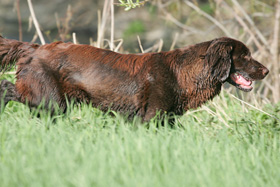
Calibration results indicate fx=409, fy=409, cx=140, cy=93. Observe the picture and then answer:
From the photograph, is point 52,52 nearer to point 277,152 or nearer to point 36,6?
point 277,152

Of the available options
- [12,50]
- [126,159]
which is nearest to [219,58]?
[126,159]

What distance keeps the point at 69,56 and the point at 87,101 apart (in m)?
0.53

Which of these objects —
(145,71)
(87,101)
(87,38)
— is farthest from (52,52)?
(87,38)

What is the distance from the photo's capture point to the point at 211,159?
125 inches

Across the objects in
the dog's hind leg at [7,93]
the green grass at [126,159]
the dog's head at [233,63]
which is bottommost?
the dog's hind leg at [7,93]

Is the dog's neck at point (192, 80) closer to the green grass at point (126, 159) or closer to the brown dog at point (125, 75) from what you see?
the brown dog at point (125, 75)

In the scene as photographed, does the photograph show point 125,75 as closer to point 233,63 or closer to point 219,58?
point 219,58

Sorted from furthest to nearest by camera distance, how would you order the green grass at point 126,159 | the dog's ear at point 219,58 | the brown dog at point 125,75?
the dog's ear at point 219,58 → the brown dog at point 125,75 → the green grass at point 126,159

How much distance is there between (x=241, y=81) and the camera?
464 cm

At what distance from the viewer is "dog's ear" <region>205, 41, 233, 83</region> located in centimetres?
439

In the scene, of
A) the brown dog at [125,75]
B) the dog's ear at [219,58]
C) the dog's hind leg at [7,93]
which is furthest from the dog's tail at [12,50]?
the dog's ear at [219,58]

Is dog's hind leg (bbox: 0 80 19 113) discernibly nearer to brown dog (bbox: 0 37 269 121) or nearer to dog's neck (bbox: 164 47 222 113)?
brown dog (bbox: 0 37 269 121)

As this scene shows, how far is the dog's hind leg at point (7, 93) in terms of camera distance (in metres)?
4.33

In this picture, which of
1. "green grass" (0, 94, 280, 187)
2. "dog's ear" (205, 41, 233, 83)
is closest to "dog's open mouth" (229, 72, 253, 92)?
Result: "dog's ear" (205, 41, 233, 83)
